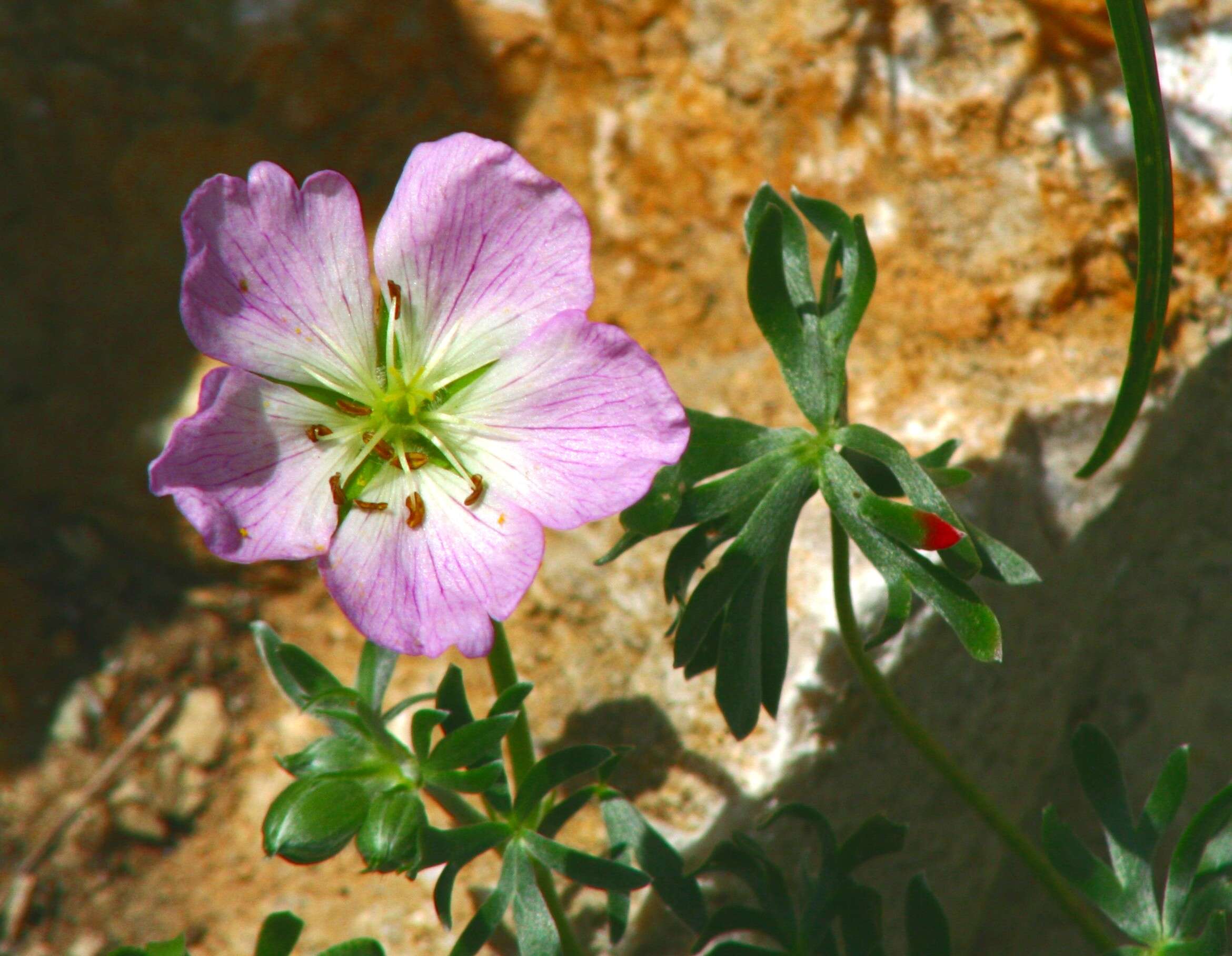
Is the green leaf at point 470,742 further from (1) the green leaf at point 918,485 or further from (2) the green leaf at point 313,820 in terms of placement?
(1) the green leaf at point 918,485

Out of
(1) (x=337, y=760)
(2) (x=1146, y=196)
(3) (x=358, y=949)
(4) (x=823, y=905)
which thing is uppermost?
(2) (x=1146, y=196)

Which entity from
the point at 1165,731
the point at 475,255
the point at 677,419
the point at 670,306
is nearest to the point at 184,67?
the point at 670,306

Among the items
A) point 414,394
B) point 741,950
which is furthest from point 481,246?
point 741,950

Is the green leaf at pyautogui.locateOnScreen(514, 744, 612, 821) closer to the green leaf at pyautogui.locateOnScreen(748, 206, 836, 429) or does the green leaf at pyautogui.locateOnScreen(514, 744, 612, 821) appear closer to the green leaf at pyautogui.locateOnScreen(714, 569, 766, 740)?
the green leaf at pyautogui.locateOnScreen(714, 569, 766, 740)

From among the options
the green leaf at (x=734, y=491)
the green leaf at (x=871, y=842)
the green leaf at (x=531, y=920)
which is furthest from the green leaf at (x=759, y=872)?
the green leaf at (x=734, y=491)

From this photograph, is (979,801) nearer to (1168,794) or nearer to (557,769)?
(1168,794)

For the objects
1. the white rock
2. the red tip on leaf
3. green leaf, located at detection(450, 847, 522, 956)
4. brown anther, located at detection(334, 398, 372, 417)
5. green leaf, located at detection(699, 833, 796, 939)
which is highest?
the red tip on leaf

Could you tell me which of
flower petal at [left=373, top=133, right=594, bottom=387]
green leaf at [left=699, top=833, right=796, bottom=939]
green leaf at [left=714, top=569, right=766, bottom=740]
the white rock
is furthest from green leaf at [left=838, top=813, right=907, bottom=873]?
the white rock

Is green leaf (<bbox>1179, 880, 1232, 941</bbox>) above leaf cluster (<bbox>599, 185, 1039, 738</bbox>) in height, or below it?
below
